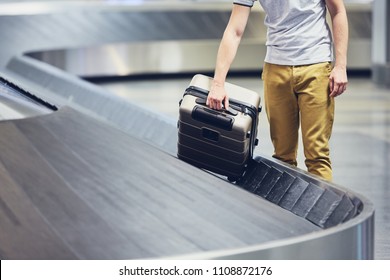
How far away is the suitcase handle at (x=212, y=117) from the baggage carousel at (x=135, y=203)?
32 cm

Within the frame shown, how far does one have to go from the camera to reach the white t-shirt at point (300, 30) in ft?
15.4

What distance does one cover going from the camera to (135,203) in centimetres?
352

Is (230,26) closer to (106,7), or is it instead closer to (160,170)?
(160,170)

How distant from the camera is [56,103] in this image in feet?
15.1

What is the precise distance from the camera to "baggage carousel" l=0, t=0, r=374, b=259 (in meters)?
3.19

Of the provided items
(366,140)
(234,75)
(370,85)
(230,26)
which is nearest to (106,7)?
(234,75)

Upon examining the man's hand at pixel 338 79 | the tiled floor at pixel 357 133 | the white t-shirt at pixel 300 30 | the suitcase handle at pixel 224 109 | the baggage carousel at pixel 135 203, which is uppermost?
the white t-shirt at pixel 300 30

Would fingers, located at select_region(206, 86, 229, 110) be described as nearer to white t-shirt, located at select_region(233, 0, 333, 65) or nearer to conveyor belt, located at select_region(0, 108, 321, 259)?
white t-shirt, located at select_region(233, 0, 333, 65)

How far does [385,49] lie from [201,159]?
10.4m

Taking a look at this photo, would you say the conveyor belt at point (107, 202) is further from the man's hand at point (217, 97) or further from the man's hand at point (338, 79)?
the man's hand at point (338, 79)

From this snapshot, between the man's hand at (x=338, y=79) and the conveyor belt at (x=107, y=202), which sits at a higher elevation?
the man's hand at (x=338, y=79)

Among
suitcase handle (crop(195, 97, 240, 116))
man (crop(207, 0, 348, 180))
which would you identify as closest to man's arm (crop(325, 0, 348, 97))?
man (crop(207, 0, 348, 180))

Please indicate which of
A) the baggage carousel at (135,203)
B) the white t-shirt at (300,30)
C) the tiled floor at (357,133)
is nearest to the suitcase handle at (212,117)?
the baggage carousel at (135,203)

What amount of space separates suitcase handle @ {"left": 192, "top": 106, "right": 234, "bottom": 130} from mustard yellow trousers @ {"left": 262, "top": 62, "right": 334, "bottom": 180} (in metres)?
0.36
